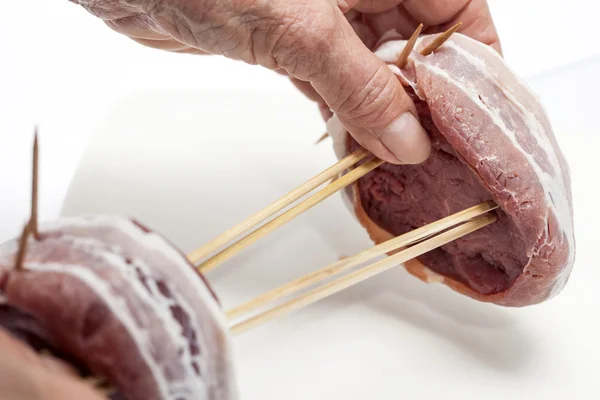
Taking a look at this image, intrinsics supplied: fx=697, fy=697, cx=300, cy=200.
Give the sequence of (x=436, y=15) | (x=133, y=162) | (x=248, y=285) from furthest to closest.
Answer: (x=133, y=162)
(x=436, y=15)
(x=248, y=285)

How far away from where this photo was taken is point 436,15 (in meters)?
1.99

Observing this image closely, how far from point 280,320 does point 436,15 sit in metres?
0.97

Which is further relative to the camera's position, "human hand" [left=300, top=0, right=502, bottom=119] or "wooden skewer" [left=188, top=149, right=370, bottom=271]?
"human hand" [left=300, top=0, right=502, bottom=119]

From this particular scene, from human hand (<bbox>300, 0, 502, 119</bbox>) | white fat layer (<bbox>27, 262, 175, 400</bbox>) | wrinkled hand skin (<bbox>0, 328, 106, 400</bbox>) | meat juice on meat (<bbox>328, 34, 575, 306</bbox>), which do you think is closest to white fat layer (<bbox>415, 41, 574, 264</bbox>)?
meat juice on meat (<bbox>328, 34, 575, 306</bbox>)

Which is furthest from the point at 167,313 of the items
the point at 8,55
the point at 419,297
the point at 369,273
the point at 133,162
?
the point at 8,55

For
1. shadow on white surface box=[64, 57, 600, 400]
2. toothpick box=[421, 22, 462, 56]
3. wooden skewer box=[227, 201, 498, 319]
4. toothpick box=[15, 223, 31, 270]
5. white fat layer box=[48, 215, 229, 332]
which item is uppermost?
toothpick box=[15, 223, 31, 270]

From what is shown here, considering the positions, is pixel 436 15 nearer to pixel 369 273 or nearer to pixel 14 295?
pixel 369 273

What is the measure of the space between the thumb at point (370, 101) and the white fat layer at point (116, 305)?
2.10 feet

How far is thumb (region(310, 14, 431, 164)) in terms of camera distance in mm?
1406

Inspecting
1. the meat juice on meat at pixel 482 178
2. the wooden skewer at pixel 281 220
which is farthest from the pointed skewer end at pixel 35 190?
the meat juice on meat at pixel 482 178

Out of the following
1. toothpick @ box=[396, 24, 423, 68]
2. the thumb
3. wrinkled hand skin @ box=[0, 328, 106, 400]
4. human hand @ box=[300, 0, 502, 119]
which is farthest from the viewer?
human hand @ box=[300, 0, 502, 119]

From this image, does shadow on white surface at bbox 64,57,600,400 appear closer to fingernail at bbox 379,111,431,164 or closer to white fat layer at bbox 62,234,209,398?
fingernail at bbox 379,111,431,164

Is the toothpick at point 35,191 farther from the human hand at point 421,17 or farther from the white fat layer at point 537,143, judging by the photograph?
the human hand at point 421,17

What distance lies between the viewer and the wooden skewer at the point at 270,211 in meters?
1.27
